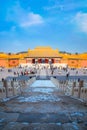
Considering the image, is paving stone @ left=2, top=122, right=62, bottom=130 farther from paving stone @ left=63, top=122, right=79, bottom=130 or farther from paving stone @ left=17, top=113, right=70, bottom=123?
paving stone @ left=17, top=113, right=70, bottom=123

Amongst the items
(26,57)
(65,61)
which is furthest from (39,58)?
(65,61)

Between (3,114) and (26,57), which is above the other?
(26,57)

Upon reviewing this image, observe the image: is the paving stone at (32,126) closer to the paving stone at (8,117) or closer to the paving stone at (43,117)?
the paving stone at (43,117)

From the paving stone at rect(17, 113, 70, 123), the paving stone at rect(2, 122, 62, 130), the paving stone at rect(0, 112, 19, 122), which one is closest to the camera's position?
the paving stone at rect(2, 122, 62, 130)

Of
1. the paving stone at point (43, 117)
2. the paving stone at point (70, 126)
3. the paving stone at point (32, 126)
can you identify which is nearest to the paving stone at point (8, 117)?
the paving stone at point (43, 117)

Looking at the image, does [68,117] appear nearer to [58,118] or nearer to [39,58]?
[58,118]

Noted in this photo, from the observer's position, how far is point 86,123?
529 centimetres

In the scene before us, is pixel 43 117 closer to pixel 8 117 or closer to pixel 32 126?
pixel 32 126

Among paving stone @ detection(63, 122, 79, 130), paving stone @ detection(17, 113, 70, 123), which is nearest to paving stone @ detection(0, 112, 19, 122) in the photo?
paving stone @ detection(17, 113, 70, 123)

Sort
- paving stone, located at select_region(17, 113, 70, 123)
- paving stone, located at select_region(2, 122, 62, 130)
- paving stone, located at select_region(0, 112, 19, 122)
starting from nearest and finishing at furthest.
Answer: paving stone, located at select_region(2, 122, 62, 130) → paving stone, located at select_region(17, 113, 70, 123) → paving stone, located at select_region(0, 112, 19, 122)

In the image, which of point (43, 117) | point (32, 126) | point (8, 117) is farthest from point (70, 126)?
point (8, 117)

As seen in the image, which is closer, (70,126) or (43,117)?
(70,126)

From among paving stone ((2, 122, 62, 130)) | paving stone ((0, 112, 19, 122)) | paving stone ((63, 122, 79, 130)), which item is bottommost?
paving stone ((63, 122, 79, 130))

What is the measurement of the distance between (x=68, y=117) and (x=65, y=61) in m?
93.3
